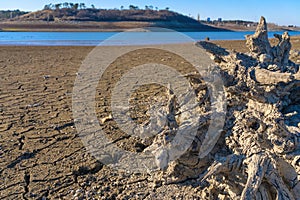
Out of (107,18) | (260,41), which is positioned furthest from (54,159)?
(107,18)

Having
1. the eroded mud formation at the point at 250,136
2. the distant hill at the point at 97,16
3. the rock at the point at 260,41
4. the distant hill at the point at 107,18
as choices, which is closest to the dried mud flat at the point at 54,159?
the eroded mud formation at the point at 250,136

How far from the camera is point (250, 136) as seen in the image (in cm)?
257

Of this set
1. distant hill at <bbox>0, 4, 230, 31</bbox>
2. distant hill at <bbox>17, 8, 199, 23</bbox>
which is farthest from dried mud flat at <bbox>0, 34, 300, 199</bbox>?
distant hill at <bbox>17, 8, 199, 23</bbox>

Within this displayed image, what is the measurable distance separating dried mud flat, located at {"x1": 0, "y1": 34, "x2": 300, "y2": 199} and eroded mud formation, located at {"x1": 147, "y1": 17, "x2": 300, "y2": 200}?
0.29m

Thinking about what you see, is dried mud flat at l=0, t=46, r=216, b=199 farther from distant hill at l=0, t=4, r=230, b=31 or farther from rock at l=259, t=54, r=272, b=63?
distant hill at l=0, t=4, r=230, b=31

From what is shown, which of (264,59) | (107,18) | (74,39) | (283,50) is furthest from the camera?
(107,18)

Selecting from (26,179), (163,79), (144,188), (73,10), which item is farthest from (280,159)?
(73,10)

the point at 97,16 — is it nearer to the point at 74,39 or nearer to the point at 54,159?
the point at 74,39

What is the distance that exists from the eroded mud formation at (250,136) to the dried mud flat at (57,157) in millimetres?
290

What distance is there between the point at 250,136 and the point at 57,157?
2.32m

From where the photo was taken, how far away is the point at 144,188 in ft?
9.82

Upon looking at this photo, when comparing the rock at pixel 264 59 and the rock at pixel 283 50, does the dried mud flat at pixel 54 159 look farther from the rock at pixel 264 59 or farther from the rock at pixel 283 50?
the rock at pixel 283 50

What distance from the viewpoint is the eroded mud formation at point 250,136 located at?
215 cm

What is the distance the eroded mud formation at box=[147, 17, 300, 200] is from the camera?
2.15 metres
